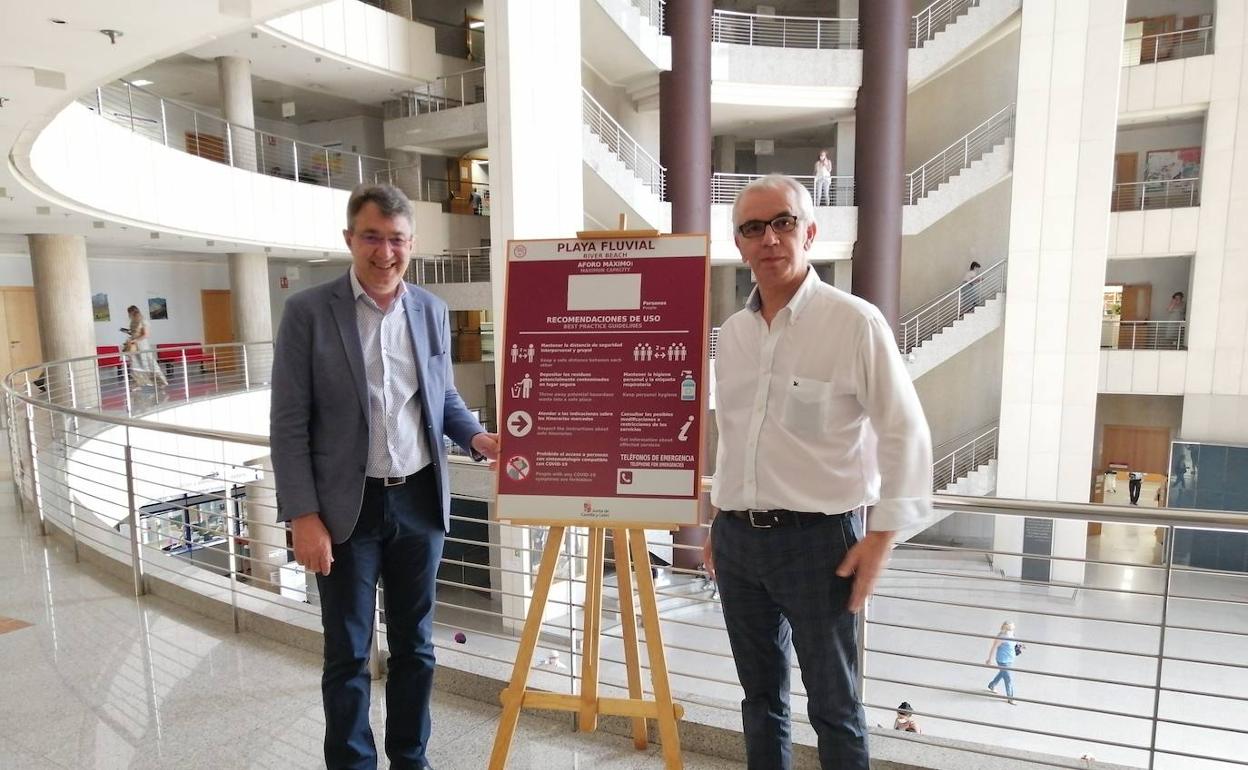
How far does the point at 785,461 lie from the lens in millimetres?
1732

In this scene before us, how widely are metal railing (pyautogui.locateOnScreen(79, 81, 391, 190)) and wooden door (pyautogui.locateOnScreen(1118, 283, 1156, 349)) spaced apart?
14.4 metres

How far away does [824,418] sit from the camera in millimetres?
1698

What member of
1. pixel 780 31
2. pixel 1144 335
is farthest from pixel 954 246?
pixel 780 31

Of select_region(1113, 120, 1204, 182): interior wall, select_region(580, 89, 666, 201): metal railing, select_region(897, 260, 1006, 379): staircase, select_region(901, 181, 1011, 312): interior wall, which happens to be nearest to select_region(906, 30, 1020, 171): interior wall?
select_region(901, 181, 1011, 312): interior wall

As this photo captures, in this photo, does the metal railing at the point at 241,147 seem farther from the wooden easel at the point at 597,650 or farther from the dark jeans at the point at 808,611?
the dark jeans at the point at 808,611

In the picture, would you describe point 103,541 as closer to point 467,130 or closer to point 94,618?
point 94,618

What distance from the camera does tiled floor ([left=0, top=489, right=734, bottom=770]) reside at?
2492 mm

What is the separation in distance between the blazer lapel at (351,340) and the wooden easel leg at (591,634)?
75 cm

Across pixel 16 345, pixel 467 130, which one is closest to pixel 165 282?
pixel 16 345

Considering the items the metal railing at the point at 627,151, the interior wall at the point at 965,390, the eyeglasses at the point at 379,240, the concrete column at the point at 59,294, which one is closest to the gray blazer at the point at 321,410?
the eyeglasses at the point at 379,240

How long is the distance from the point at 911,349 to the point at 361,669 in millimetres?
14237

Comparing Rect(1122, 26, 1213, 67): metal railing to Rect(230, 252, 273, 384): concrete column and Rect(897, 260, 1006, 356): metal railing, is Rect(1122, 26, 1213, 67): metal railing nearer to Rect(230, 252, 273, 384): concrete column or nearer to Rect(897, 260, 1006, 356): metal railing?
Rect(897, 260, 1006, 356): metal railing

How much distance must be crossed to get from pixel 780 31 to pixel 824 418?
18.4 meters

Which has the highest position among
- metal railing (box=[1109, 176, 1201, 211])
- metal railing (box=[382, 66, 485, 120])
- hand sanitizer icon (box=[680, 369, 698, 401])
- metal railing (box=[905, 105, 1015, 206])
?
metal railing (box=[382, 66, 485, 120])
